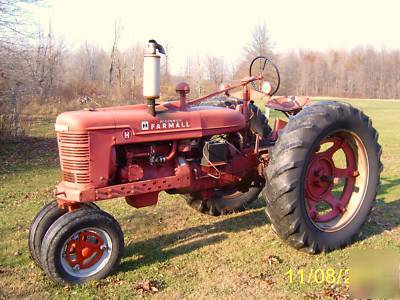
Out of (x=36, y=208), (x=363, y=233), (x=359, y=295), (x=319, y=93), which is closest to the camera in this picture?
(x=359, y=295)

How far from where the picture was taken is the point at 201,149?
15.8 feet

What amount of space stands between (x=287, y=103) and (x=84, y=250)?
3236 mm

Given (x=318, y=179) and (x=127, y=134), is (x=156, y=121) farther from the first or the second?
(x=318, y=179)

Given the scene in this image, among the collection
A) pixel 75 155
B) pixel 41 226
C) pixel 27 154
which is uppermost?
pixel 75 155

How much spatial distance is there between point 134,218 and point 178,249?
4.51ft

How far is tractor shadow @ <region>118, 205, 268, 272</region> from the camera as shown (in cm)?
452

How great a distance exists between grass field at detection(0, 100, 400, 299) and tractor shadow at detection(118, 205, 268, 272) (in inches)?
0.4

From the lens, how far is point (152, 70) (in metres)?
4.01

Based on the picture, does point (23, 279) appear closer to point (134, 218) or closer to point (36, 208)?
point (134, 218)

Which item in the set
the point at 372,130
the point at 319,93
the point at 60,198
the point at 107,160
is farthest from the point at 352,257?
the point at 319,93

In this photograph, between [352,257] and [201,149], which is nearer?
[352,257]

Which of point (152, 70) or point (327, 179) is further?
point (327, 179)

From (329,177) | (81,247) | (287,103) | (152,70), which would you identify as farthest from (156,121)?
(287,103)
